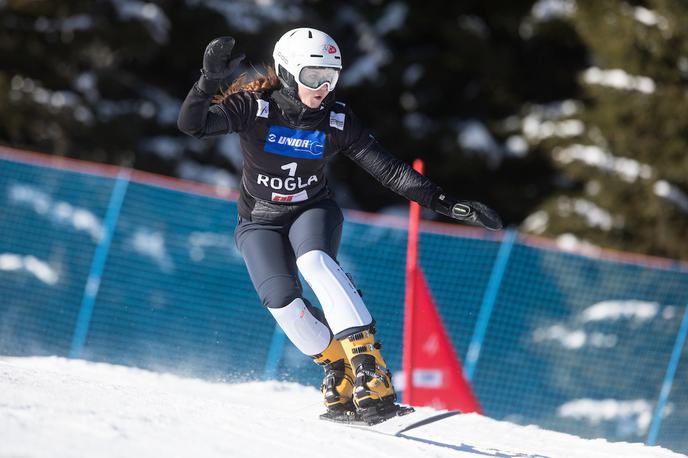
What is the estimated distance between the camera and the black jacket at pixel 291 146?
5.55 meters

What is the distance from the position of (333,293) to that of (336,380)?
644 millimetres

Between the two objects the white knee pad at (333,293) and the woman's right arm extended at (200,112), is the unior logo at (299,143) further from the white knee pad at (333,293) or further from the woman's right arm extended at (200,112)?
the white knee pad at (333,293)

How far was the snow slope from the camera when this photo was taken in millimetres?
4250

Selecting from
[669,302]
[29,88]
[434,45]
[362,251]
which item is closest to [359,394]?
[362,251]

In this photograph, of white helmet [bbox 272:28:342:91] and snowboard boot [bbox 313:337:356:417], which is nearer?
white helmet [bbox 272:28:342:91]

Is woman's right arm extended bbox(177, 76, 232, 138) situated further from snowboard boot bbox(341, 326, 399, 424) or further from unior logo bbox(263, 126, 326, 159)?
snowboard boot bbox(341, 326, 399, 424)

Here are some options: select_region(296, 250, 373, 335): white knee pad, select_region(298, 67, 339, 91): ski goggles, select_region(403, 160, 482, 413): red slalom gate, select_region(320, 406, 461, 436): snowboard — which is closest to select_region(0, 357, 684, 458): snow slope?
select_region(320, 406, 461, 436): snowboard

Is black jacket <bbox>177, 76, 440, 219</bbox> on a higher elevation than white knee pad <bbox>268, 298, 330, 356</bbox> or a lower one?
higher

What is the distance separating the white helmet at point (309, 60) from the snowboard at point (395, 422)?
1.75 meters

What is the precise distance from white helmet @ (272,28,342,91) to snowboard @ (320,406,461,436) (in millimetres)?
1751

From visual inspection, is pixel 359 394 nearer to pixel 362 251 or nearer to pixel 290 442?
pixel 290 442

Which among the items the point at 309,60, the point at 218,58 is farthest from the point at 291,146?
the point at 218,58

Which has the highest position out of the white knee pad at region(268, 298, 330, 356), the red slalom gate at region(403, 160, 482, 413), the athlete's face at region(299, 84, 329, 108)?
the athlete's face at region(299, 84, 329, 108)

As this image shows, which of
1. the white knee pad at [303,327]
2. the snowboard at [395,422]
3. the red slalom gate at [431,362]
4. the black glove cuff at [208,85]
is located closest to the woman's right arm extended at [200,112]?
the black glove cuff at [208,85]
